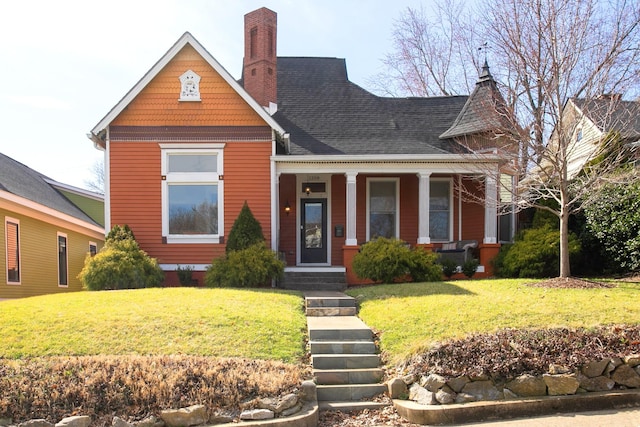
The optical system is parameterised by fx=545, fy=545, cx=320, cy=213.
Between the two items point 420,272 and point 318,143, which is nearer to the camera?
point 420,272

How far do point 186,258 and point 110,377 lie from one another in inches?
314

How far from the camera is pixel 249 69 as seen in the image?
16.3 metres

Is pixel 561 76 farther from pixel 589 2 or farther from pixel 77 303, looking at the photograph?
pixel 77 303

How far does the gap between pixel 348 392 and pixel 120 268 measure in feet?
24.0

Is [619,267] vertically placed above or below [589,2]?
below

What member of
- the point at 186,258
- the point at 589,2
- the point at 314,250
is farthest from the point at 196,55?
the point at 589,2

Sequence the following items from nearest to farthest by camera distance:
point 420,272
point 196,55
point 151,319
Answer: point 151,319, point 420,272, point 196,55

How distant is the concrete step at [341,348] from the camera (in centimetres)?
799

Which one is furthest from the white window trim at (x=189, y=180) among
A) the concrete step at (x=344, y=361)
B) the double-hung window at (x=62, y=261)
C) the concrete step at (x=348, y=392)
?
the concrete step at (x=348, y=392)

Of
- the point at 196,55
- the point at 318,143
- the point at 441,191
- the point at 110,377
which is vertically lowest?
the point at 110,377

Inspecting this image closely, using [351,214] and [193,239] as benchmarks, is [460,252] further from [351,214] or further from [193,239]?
[193,239]

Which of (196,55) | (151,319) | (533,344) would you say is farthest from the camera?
(196,55)

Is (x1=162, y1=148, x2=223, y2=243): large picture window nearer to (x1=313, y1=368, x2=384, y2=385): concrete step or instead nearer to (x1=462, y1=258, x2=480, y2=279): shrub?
(x1=462, y1=258, x2=480, y2=279): shrub

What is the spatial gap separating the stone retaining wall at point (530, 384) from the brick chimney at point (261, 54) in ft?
36.9
